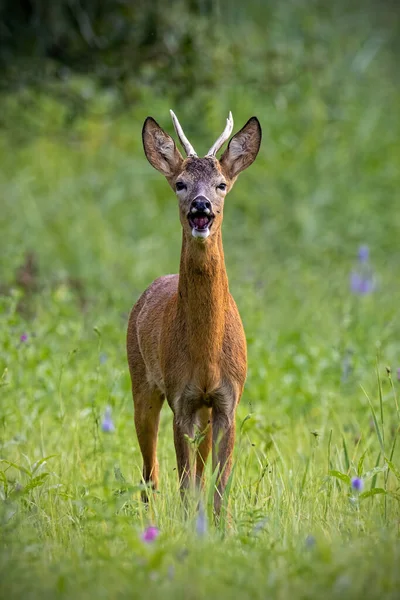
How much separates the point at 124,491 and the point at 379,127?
1007 centimetres

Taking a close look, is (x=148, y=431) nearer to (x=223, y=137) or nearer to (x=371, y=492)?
(x=371, y=492)

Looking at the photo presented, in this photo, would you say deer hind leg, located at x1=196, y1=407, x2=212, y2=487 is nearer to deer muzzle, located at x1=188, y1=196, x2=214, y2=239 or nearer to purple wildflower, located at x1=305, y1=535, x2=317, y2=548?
deer muzzle, located at x1=188, y1=196, x2=214, y2=239

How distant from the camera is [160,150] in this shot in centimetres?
556

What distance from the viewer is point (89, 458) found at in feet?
18.5

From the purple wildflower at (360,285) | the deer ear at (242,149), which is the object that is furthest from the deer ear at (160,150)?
the purple wildflower at (360,285)

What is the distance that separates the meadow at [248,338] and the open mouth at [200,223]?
34.2 inches

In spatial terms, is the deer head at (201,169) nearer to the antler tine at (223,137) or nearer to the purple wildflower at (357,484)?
the antler tine at (223,137)

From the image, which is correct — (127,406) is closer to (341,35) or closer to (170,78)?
(170,78)

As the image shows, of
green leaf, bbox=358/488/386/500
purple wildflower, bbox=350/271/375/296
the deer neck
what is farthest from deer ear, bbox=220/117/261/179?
purple wildflower, bbox=350/271/375/296

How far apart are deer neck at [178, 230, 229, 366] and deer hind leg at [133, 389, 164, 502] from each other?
2.54 feet

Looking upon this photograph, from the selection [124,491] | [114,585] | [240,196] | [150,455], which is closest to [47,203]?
[240,196]

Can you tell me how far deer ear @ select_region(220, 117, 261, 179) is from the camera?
217 inches

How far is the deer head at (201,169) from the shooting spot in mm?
4969

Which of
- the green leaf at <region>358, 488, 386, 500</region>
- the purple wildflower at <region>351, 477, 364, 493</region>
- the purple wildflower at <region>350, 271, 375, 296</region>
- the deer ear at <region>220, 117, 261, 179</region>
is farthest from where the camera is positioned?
the purple wildflower at <region>350, 271, 375, 296</region>
